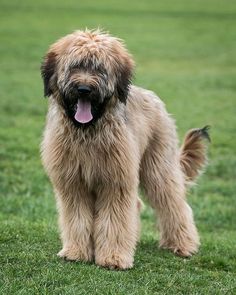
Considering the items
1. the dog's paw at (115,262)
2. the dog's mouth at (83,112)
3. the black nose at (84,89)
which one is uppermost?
the black nose at (84,89)

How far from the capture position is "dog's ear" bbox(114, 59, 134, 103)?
6.40m

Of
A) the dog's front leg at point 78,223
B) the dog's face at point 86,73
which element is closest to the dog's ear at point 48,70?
the dog's face at point 86,73

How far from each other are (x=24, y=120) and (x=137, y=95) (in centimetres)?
1047

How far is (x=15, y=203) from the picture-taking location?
10.6 metres

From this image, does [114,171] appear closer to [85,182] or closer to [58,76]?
[85,182]

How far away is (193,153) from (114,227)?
6.54ft

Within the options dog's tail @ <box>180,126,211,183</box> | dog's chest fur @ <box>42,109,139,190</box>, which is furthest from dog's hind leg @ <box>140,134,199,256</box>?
dog's chest fur @ <box>42,109,139,190</box>

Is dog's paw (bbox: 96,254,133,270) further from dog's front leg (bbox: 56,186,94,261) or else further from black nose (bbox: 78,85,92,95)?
black nose (bbox: 78,85,92,95)

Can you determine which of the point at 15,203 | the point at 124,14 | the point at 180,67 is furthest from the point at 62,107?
the point at 124,14

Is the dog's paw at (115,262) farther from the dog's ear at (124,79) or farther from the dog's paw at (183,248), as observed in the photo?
the dog's ear at (124,79)

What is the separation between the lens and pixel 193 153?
8344 millimetres

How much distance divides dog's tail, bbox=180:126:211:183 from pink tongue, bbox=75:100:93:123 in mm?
2298

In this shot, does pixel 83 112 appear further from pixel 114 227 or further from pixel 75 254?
pixel 75 254

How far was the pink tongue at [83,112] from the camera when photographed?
6.21m
